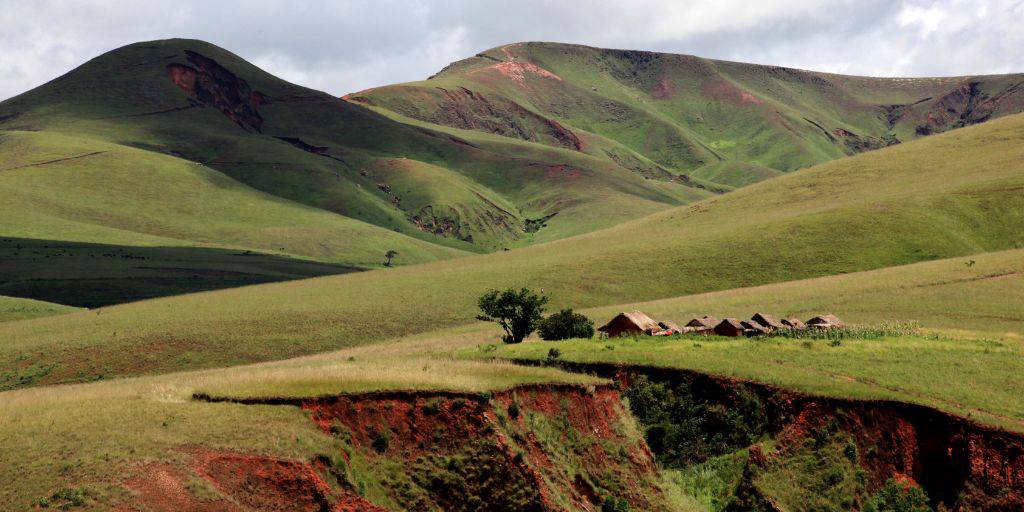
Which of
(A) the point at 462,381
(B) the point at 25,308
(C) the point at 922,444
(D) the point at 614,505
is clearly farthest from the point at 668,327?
(B) the point at 25,308

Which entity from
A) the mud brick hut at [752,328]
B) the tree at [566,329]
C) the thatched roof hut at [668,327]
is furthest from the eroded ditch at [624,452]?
the thatched roof hut at [668,327]

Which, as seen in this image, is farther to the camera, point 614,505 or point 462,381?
point 462,381

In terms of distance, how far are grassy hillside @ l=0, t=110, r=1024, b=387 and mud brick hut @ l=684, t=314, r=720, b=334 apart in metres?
30.6

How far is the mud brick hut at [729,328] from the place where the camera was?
6438cm

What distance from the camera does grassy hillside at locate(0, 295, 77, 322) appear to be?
101 meters

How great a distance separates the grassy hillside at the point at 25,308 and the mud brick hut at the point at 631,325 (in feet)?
227

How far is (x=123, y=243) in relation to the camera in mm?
168500

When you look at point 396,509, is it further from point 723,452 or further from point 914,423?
point 914,423

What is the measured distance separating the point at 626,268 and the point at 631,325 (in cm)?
4809

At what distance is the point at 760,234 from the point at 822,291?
35804 millimetres

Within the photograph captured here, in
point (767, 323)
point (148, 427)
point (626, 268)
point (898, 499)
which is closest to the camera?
point (148, 427)

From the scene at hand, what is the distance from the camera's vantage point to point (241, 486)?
25.6 meters

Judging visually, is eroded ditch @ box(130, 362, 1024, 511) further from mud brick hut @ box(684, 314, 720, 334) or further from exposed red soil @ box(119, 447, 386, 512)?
mud brick hut @ box(684, 314, 720, 334)

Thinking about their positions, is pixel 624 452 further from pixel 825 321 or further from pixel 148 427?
pixel 825 321
